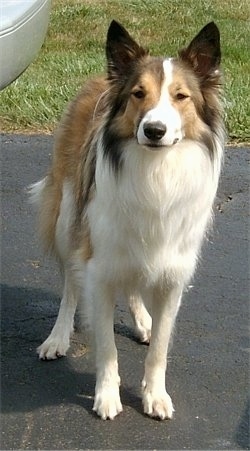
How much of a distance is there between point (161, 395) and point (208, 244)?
187cm

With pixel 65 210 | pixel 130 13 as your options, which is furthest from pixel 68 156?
pixel 130 13

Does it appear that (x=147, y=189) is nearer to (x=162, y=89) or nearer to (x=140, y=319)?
(x=162, y=89)

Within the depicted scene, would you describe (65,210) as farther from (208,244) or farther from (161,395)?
(208,244)

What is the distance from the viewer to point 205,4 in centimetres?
1299

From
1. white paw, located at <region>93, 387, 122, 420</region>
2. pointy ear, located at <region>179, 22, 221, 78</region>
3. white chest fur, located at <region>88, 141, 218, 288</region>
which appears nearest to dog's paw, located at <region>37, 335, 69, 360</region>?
white paw, located at <region>93, 387, 122, 420</region>

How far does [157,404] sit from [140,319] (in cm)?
72

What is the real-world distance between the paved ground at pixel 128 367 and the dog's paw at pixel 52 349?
4 cm

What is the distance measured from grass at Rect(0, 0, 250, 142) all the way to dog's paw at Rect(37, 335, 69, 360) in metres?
2.24

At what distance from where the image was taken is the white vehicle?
12.0 feet

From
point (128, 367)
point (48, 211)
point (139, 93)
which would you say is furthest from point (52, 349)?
point (139, 93)

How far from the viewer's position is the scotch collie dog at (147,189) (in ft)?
11.4

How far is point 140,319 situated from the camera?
450 cm

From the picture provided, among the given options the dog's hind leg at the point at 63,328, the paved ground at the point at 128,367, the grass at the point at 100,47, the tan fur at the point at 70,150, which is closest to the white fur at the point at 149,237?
the paved ground at the point at 128,367

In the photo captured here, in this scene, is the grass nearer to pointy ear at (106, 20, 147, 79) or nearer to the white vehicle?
the white vehicle
